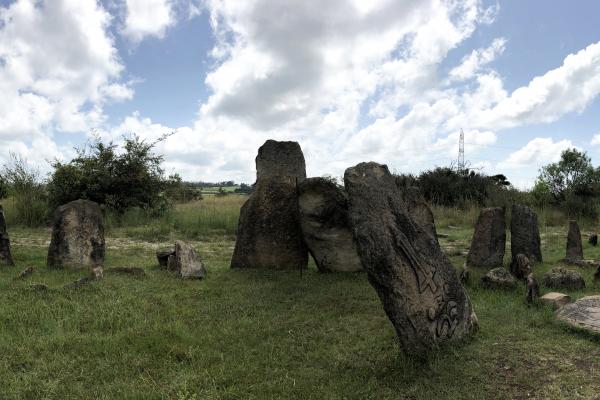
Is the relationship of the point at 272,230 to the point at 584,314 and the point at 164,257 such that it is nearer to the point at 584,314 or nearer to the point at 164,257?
the point at 164,257

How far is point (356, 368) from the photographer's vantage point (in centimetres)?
461

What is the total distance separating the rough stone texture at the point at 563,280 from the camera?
23.6 feet

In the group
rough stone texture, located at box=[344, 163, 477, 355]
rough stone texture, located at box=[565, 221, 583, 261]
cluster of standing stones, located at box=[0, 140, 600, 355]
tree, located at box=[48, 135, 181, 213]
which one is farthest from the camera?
tree, located at box=[48, 135, 181, 213]

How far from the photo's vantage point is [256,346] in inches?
204

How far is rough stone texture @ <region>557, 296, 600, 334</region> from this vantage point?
5.04 metres

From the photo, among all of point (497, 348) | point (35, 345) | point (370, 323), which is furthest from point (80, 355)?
point (497, 348)

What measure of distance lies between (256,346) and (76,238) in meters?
5.27

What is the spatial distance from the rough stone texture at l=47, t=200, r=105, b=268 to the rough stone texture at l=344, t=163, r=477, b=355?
5.96 metres

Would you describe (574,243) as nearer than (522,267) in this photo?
No

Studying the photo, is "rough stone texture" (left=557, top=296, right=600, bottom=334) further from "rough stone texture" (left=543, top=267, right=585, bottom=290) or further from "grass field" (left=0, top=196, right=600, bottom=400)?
"rough stone texture" (left=543, top=267, right=585, bottom=290)

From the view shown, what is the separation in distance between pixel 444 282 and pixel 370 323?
1.29m

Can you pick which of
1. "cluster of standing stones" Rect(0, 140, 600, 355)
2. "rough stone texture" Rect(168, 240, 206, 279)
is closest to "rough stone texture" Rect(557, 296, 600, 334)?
"cluster of standing stones" Rect(0, 140, 600, 355)

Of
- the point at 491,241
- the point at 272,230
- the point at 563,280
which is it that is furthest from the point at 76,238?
the point at 563,280

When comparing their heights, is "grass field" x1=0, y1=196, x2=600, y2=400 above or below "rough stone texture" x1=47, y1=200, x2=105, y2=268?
below
